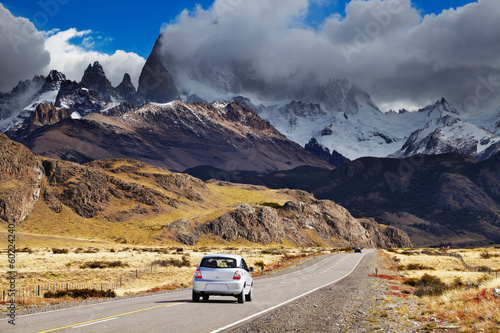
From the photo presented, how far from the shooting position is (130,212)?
143 meters

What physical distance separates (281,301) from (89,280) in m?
20.1

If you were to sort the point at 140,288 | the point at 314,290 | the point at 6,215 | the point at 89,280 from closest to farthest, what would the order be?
the point at 314,290 → the point at 140,288 → the point at 89,280 → the point at 6,215

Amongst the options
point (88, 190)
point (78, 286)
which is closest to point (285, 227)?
point (88, 190)

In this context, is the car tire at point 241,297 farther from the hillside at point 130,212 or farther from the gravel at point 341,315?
the hillside at point 130,212

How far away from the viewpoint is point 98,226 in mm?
128250

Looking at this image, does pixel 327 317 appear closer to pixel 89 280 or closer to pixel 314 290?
pixel 314 290

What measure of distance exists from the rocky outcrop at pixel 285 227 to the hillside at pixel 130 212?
0.27 metres

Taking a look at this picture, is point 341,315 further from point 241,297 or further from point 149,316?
point 149,316

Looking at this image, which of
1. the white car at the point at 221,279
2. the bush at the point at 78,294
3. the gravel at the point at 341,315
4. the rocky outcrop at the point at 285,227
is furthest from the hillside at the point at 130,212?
the white car at the point at 221,279

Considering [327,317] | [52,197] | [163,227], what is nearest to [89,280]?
[327,317]

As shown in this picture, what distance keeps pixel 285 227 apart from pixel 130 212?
49.5 meters

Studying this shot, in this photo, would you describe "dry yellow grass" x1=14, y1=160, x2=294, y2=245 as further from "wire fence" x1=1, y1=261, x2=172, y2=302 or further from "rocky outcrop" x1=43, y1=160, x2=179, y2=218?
"wire fence" x1=1, y1=261, x2=172, y2=302

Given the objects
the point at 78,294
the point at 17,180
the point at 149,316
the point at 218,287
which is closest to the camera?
the point at 149,316

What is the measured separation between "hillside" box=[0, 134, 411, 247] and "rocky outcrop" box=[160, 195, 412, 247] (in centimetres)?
Answer: 27
